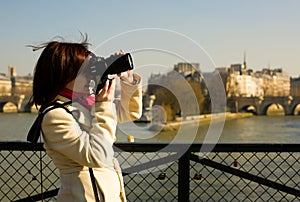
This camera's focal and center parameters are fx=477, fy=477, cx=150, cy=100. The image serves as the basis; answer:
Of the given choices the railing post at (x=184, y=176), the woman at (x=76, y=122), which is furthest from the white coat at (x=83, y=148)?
the railing post at (x=184, y=176)

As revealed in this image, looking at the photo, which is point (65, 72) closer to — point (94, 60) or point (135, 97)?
point (94, 60)

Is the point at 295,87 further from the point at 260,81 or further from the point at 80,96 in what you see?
the point at 80,96

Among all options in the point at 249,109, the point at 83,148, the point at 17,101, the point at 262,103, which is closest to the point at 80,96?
the point at 83,148

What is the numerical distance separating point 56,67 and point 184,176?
1.25 m

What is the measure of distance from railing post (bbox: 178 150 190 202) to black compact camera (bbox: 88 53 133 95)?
3.62ft

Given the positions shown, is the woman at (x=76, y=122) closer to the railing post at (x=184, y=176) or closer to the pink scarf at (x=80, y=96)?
the pink scarf at (x=80, y=96)

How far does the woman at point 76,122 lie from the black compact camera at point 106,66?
0.04 feet

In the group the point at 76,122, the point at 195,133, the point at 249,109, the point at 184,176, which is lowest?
the point at 249,109

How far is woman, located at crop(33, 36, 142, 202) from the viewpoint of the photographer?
113 centimetres

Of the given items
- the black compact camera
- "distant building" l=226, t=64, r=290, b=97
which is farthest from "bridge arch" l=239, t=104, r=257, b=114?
the black compact camera

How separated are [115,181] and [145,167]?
1023 mm

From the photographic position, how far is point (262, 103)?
42969mm

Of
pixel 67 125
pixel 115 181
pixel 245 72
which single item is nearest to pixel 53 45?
pixel 67 125

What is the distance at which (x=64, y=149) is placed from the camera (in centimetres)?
114
